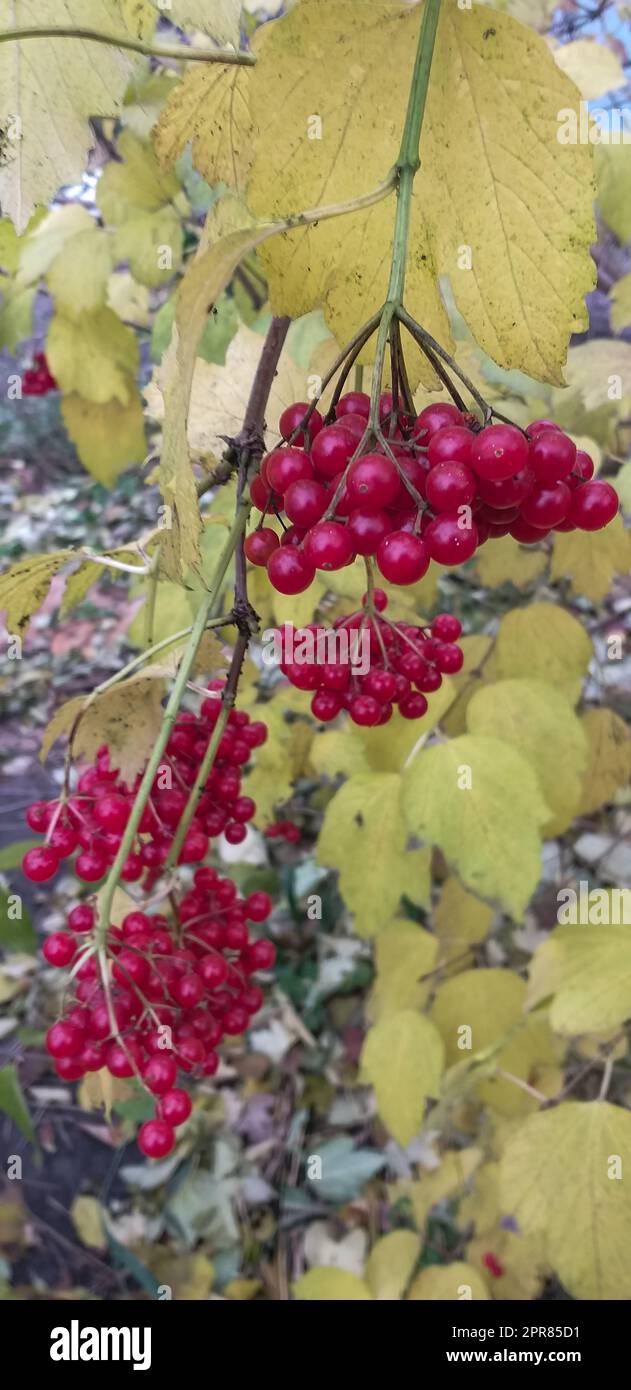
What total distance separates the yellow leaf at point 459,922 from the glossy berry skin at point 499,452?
1.32 meters

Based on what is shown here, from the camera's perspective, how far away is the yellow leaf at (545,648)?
164 centimetres

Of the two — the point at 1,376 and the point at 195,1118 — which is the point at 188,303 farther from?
the point at 1,376

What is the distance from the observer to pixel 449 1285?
1530 mm

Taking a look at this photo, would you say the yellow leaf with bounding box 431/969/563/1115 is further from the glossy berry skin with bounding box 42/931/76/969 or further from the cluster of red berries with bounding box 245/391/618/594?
the cluster of red berries with bounding box 245/391/618/594

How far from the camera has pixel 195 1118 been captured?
7.48ft

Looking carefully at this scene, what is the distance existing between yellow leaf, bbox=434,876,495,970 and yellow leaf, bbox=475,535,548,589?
616 mm

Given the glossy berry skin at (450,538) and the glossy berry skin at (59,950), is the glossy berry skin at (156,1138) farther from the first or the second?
the glossy berry skin at (450,538)

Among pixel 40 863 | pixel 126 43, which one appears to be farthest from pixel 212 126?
pixel 40 863

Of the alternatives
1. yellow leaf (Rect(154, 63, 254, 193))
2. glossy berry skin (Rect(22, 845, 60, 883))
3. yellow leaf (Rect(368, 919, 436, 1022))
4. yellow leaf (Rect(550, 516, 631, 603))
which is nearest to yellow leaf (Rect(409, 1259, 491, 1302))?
yellow leaf (Rect(368, 919, 436, 1022))

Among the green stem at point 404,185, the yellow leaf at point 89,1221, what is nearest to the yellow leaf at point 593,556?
the green stem at point 404,185

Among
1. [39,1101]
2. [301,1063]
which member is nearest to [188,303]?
[301,1063]

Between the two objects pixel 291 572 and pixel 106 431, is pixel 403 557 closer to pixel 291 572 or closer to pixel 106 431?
pixel 291 572

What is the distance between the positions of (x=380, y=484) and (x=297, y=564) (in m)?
0.11

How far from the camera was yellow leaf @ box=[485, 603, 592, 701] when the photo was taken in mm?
1639
